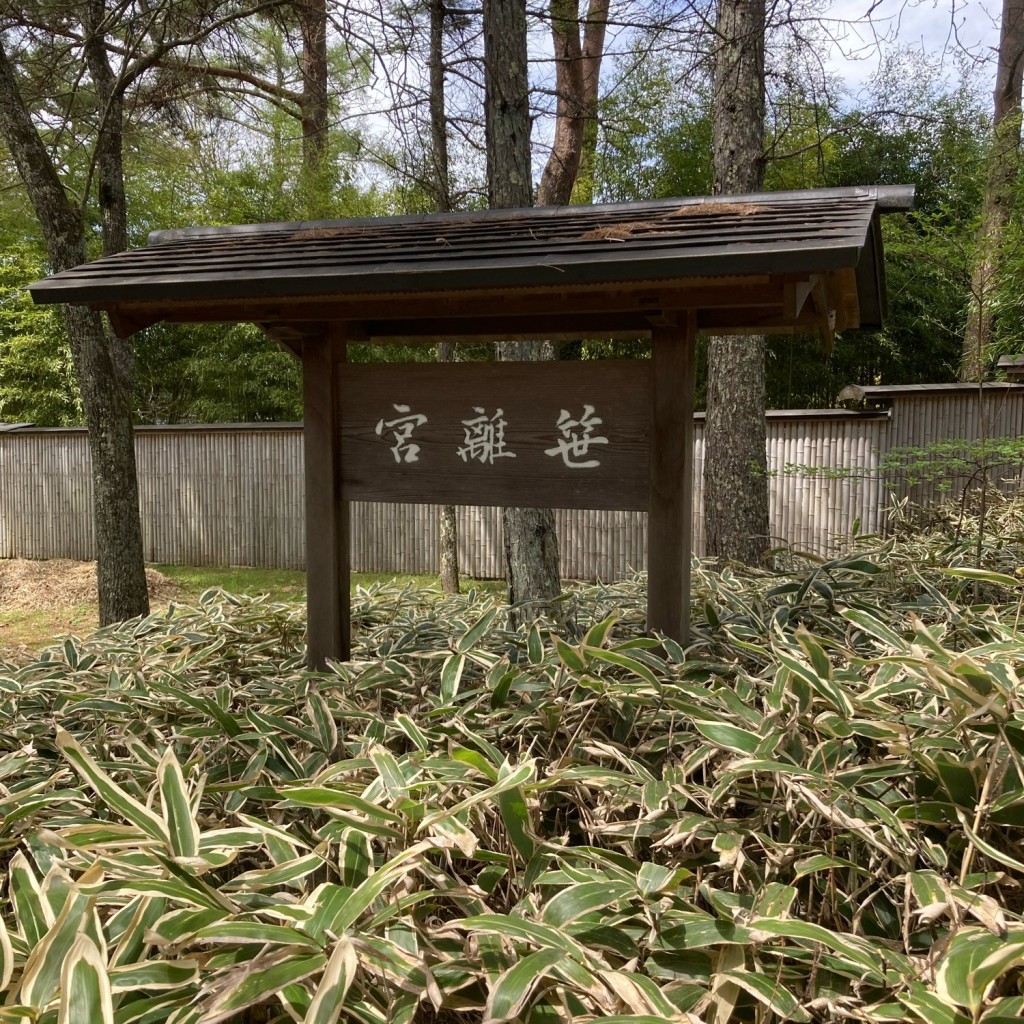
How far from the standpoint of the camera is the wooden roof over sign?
6.38ft

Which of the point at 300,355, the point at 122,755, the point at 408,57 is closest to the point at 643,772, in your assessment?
the point at 122,755

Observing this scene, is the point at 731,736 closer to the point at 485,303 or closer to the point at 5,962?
the point at 5,962

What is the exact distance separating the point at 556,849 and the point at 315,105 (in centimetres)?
726

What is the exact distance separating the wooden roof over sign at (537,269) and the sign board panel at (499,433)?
0.18 metres

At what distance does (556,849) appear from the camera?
4.68 ft

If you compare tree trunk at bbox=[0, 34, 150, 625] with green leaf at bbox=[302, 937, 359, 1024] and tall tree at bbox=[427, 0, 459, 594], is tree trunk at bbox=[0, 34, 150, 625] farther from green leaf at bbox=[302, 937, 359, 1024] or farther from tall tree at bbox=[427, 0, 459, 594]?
green leaf at bbox=[302, 937, 359, 1024]

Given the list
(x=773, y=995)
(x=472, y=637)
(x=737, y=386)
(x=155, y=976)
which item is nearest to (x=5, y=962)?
(x=155, y=976)

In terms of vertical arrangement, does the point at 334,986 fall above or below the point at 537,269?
below

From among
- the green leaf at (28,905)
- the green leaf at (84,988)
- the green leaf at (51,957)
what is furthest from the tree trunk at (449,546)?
the green leaf at (84,988)

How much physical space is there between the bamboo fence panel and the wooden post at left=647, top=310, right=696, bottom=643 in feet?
13.6

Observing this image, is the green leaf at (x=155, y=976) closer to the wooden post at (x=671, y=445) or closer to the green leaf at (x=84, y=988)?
the green leaf at (x=84, y=988)

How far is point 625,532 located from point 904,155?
744 centimetres

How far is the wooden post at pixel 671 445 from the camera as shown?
221cm

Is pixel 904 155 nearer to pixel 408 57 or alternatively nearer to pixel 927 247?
pixel 927 247
